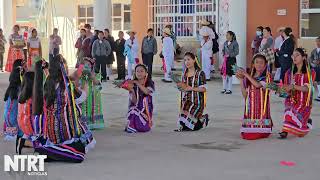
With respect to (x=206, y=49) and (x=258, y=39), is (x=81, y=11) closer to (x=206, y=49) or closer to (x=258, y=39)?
(x=206, y=49)

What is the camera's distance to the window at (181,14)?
18.4 meters

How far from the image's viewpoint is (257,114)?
7.75 meters

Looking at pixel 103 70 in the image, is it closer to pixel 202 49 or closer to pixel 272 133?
pixel 202 49

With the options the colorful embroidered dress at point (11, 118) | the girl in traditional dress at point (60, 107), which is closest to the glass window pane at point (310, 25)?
the colorful embroidered dress at point (11, 118)

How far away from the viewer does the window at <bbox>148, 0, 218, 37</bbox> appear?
1837 cm

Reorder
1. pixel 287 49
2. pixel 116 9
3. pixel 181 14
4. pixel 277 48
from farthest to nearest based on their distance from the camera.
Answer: pixel 116 9 < pixel 181 14 < pixel 277 48 < pixel 287 49

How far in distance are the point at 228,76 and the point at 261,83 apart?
561 centimetres

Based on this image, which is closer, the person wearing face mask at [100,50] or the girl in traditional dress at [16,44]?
the person wearing face mask at [100,50]

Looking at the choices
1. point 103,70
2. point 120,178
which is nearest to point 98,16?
point 103,70

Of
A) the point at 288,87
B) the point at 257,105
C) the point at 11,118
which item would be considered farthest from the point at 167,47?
the point at 11,118

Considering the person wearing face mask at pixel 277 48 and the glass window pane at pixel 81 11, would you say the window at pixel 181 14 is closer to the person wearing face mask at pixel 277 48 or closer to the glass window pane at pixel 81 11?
the person wearing face mask at pixel 277 48

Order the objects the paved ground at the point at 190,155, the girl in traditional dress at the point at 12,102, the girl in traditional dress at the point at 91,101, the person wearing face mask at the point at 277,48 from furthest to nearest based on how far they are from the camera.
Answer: the person wearing face mask at the point at 277,48, the girl in traditional dress at the point at 91,101, the girl in traditional dress at the point at 12,102, the paved ground at the point at 190,155

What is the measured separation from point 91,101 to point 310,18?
1016 centimetres

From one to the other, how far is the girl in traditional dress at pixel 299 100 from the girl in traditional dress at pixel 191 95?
4.31 feet
